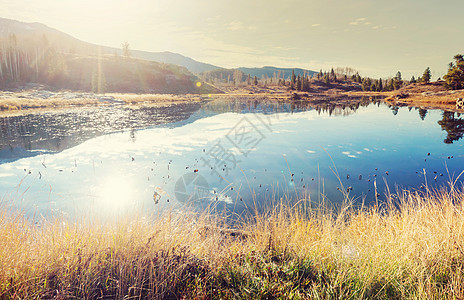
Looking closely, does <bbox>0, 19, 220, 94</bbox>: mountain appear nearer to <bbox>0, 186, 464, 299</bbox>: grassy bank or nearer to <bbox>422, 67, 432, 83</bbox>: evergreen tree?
<bbox>422, 67, 432, 83</bbox>: evergreen tree

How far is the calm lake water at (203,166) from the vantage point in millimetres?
7391

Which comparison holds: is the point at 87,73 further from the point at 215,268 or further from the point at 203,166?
the point at 215,268

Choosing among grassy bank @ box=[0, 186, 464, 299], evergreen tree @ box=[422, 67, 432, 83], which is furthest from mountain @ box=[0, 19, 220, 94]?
grassy bank @ box=[0, 186, 464, 299]

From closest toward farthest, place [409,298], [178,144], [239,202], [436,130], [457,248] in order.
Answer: [409,298] < [457,248] < [239,202] < [178,144] < [436,130]

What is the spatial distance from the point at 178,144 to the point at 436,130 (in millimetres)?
23177

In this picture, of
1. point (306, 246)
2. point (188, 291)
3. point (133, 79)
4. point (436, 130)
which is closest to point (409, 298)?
point (306, 246)

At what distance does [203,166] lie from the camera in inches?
428

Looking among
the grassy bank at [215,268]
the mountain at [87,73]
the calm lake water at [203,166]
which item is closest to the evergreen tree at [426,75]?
the calm lake water at [203,166]

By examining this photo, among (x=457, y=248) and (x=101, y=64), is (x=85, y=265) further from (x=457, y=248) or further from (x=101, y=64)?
(x=101, y=64)

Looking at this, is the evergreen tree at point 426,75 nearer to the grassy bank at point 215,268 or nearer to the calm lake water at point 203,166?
the calm lake water at point 203,166

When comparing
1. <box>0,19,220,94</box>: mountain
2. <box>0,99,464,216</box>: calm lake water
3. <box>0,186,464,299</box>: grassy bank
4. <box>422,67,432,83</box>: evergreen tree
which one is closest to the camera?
<box>0,186,464,299</box>: grassy bank

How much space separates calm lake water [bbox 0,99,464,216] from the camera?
24.2ft

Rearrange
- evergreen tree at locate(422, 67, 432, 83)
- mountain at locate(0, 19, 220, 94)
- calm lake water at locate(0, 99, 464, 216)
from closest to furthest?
calm lake water at locate(0, 99, 464, 216)
evergreen tree at locate(422, 67, 432, 83)
mountain at locate(0, 19, 220, 94)

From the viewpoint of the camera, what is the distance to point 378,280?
269 cm
